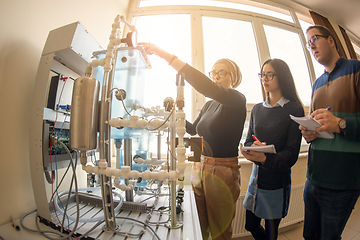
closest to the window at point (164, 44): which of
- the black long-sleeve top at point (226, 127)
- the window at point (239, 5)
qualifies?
the window at point (239, 5)

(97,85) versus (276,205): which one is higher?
(97,85)

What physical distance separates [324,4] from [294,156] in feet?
10.7

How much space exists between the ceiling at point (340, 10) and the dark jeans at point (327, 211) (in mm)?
3223

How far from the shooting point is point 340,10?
2246 mm

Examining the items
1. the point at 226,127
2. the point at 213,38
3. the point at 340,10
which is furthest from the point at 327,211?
the point at 340,10

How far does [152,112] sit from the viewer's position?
0.86m

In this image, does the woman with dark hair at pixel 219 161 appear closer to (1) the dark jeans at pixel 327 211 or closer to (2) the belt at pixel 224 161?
(2) the belt at pixel 224 161

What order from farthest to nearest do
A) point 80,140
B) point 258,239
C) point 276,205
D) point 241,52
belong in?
point 241,52
point 258,239
point 276,205
point 80,140

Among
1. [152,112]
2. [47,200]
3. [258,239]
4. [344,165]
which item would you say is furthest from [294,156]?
[47,200]

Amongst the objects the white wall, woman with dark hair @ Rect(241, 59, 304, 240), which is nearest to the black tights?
woman with dark hair @ Rect(241, 59, 304, 240)

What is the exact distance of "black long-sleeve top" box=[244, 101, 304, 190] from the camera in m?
0.75

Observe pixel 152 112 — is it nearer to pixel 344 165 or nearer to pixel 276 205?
pixel 276 205

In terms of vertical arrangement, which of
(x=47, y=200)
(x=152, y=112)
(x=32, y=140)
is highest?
(x=152, y=112)

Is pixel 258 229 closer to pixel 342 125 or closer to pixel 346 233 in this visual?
pixel 342 125
